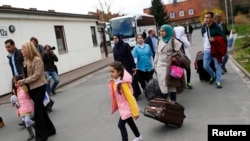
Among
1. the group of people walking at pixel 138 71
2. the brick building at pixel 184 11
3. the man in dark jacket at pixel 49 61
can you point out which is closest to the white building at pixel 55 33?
the man in dark jacket at pixel 49 61

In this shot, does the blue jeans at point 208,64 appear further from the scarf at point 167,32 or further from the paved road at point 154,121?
the scarf at point 167,32

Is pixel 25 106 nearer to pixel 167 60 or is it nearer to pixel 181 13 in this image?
pixel 167 60

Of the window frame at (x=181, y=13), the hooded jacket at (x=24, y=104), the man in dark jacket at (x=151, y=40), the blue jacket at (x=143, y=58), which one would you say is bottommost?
the hooded jacket at (x=24, y=104)

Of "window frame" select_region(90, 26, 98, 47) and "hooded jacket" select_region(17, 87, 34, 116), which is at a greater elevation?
"window frame" select_region(90, 26, 98, 47)

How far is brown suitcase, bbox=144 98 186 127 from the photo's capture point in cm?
573

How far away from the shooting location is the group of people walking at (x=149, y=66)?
5090 millimetres

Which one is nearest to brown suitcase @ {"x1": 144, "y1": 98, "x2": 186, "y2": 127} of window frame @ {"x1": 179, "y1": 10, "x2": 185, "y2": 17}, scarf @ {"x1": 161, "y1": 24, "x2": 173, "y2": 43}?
scarf @ {"x1": 161, "y1": 24, "x2": 173, "y2": 43}

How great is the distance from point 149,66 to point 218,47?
6.04 ft

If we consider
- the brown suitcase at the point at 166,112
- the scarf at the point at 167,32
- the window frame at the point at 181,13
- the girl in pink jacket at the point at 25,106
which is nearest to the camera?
the brown suitcase at the point at 166,112

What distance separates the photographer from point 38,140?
6.18 meters

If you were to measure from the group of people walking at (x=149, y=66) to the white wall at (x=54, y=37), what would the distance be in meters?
6.91

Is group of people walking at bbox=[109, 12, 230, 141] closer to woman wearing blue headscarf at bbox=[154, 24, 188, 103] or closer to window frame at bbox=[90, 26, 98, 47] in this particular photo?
woman wearing blue headscarf at bbox=[154, 24, 188, 103]

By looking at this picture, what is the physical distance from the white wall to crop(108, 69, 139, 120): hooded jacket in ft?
31.0

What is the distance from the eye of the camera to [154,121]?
6.61 m
